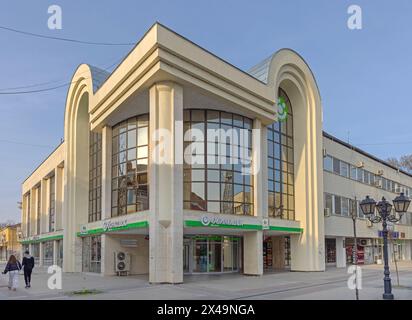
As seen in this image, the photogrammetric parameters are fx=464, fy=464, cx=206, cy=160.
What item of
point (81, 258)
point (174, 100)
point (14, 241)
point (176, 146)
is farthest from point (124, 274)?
point (14, 241)

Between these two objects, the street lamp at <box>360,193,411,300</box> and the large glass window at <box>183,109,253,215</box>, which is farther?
A: the large glass window at <box>183,109,253,215</box>

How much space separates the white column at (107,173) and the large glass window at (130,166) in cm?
25

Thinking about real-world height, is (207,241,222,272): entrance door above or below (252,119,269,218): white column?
below

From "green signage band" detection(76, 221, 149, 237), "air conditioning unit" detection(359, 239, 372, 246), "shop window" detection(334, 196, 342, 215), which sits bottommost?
"air conditioning unit" detection(359, 239, 372, 246)

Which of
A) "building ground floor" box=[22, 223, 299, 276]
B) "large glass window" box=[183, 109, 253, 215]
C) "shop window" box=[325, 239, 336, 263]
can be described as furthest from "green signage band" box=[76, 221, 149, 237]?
"shop window" box=[325, 239, 336, 263]

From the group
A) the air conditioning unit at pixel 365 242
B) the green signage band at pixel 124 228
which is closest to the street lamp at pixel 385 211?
the green signage band at pixel 124 228

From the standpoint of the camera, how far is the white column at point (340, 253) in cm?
3821

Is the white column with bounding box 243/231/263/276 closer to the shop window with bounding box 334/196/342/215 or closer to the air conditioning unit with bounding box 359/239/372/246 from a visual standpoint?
the shop window with bounding box 334/196/342/215

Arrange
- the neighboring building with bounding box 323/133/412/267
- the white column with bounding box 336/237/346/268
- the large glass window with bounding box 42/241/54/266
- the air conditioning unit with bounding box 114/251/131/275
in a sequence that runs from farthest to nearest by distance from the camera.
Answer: the large glass window with bounding box 42/241/54/266, the white column with bounding box 336/237/346/268, the neighboring building with bounding box 323/133/412/267, the air conditioning unit with bounding box 114/251/131/275

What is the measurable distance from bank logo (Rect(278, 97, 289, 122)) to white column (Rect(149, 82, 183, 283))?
1053cm

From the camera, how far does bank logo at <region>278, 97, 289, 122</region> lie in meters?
31.7

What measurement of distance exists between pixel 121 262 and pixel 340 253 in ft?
64.0

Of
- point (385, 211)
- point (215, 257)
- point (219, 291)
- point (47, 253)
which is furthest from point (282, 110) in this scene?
point (47, 253)
